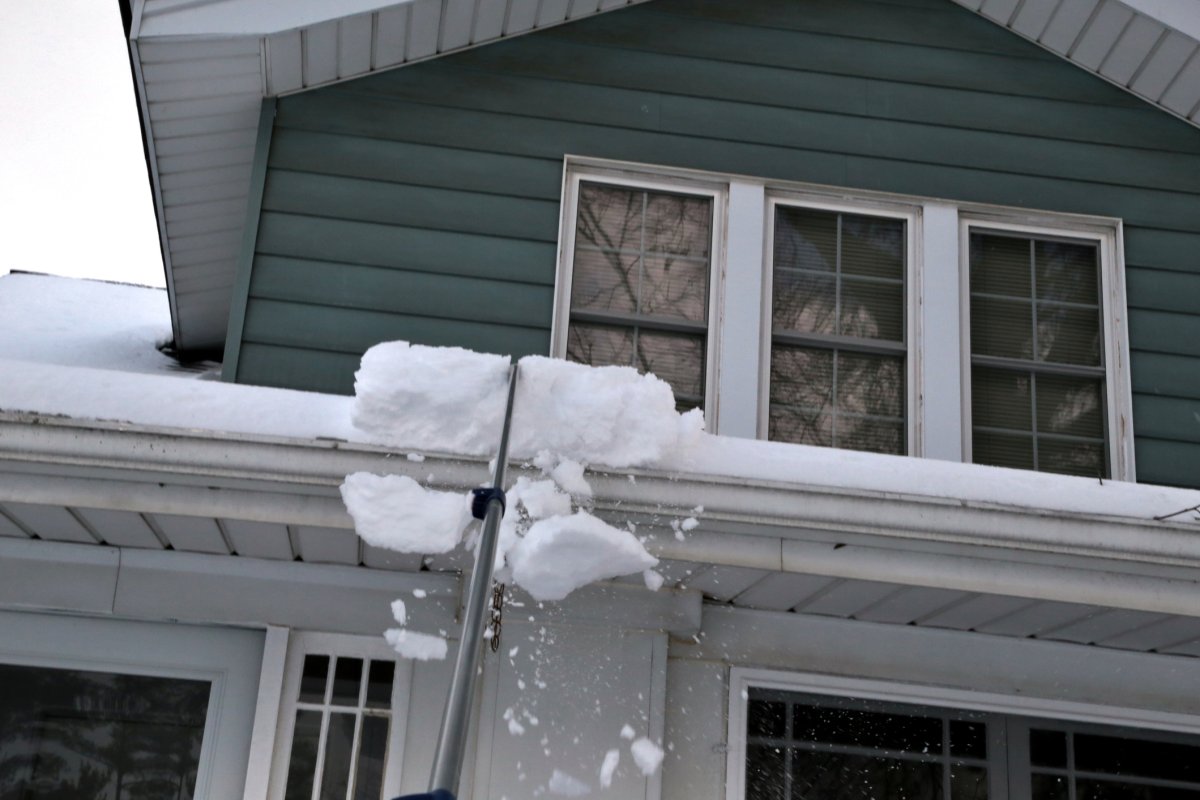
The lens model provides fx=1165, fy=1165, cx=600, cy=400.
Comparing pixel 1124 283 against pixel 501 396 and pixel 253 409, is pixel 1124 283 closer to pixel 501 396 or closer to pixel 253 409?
pixel 501 396

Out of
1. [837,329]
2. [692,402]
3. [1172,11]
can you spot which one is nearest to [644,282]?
[692,402]

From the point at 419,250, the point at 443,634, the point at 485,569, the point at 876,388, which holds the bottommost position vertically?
the point at 485,569

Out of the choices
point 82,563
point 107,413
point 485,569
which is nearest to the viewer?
point 485,569

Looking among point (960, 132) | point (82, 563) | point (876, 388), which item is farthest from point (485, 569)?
point (960, 132)

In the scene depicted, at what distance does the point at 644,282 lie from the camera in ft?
15.9

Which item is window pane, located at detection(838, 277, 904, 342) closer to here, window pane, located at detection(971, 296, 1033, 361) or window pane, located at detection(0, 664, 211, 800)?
window pane, located at detection(971, 296, 1033, 361)

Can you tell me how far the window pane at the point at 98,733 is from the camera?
151 inches

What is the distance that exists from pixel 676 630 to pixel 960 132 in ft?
8.75

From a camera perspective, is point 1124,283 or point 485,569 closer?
point 485,569

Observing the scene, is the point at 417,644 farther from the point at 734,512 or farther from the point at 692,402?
the point at 692,402

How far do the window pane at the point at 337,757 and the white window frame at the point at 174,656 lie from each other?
0.28 metres

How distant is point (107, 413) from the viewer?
3148 millimetres

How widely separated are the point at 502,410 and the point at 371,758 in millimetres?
1376

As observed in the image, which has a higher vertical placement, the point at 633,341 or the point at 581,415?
the point at 633,341
